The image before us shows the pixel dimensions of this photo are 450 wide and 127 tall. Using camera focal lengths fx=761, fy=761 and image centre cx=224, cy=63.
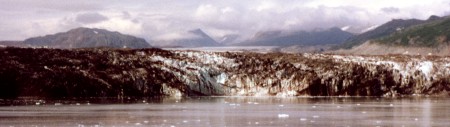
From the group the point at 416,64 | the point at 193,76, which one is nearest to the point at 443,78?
the point at 416,64

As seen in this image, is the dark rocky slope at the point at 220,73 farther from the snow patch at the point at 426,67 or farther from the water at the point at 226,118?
the water at the point at 226,118

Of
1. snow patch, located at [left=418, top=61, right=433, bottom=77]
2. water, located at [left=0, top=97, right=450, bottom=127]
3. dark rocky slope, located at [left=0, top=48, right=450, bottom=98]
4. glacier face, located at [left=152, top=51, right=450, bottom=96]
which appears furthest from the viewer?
snow patch, located at [left=418, top=61, right=433, bottom=77]

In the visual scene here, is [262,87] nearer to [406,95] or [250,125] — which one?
[406,95]

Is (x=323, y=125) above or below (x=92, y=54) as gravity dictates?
below

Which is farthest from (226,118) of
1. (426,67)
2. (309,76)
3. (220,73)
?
(426,67)

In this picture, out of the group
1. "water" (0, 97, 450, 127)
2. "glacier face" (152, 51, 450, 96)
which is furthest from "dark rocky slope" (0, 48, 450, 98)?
"water" (0, 97, 450, 127)

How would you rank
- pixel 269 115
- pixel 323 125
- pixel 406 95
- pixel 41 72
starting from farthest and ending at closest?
pixel 406 95
pixel 41 72
pixel 269 115
pixel 323 125

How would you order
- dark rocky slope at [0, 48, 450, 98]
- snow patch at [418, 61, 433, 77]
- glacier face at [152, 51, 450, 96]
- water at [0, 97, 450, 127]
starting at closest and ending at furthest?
water at [0, 97, 450, 127], dark rocky slope at [0, 48, 450, 98], glacier face at [152, 51, 450, 96], snow patch at [418, 61, 433, 77]

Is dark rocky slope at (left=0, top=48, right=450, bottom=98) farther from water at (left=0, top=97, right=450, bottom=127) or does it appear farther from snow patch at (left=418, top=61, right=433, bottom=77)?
water at (left=0, top=97, right=450, bottom=127)
